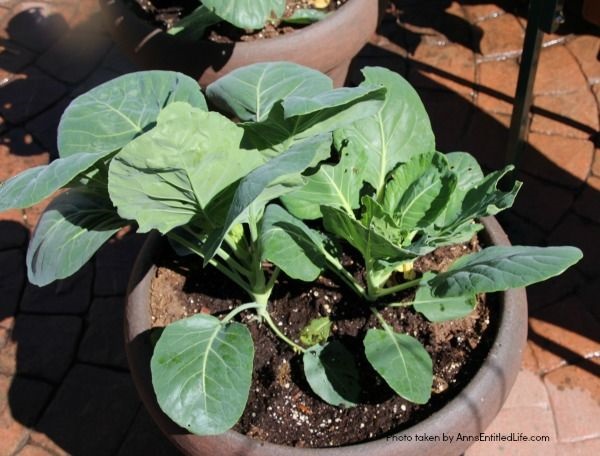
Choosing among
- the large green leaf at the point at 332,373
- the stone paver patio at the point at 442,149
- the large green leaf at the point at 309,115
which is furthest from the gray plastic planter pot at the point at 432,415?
the stone paver patio at the point at 442,149

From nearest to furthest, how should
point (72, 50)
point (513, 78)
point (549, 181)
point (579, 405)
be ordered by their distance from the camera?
point (579, 405)
point (549, 181)
point (513, 78)
point (72, 50)

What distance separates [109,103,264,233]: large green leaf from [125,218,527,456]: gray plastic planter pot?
11.7 inches

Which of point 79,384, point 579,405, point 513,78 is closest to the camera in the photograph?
point 579,405

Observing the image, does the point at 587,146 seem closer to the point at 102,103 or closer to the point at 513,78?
the point at 513,78

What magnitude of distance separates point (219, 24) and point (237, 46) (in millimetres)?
291

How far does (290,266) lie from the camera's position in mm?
1547

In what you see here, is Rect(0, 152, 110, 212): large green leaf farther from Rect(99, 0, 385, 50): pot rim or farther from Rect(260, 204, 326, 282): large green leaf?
Rect(99, 0, 385, 50): pot rim

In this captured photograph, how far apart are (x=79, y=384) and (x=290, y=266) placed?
1.08 meters

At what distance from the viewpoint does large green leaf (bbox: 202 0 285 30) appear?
1.91 m

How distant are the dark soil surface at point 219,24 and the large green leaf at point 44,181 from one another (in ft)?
3.50

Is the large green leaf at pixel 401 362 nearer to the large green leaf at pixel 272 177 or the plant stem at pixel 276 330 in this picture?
the plant stem at pixel 276 330

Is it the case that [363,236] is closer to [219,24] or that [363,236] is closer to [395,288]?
[395,288]

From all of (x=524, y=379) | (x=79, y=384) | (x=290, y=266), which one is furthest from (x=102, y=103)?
(x=524, y=379)

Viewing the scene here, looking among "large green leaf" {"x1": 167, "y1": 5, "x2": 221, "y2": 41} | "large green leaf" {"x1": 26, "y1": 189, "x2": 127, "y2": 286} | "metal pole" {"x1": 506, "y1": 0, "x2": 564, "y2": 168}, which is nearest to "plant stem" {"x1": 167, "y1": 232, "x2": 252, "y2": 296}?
"large green leaf" {"x1": 26, "y1": 189, "x2": 127, "y2": 286}
